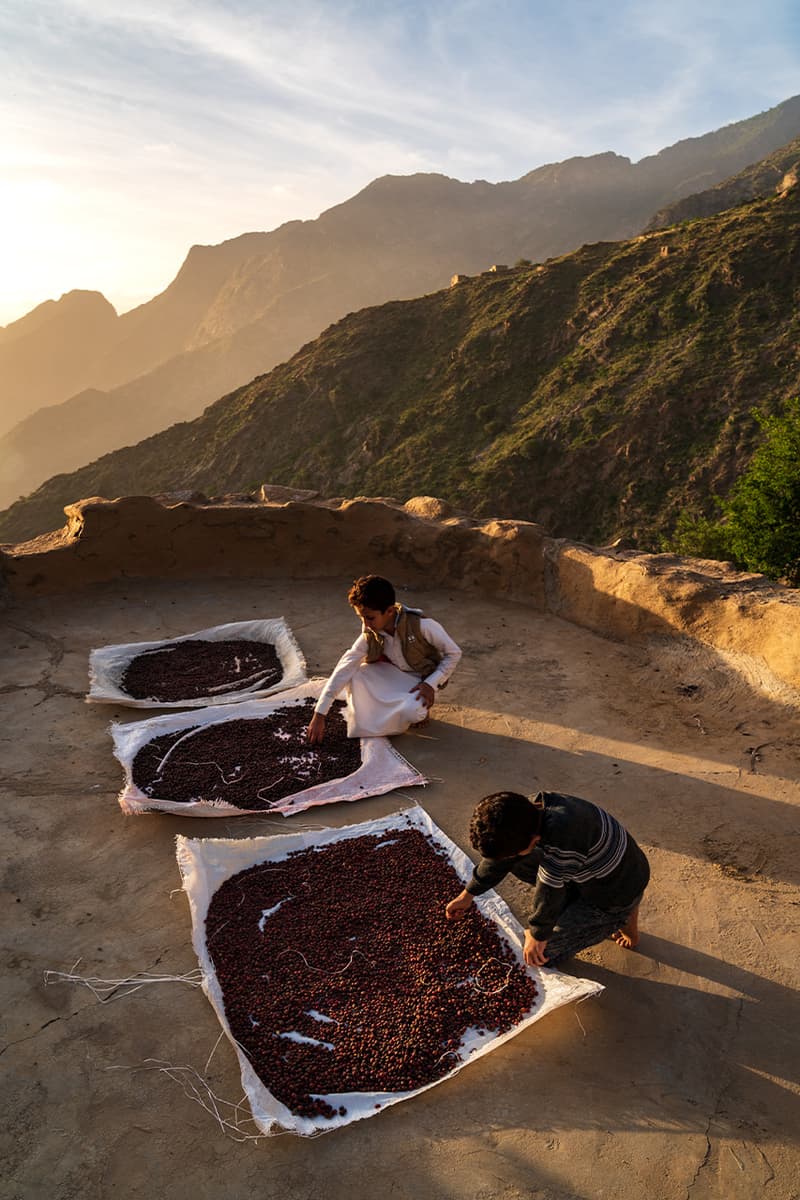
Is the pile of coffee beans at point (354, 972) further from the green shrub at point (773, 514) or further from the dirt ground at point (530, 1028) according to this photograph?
the green shrub at point (773, 514)

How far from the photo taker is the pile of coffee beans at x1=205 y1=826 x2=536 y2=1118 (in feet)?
8.68

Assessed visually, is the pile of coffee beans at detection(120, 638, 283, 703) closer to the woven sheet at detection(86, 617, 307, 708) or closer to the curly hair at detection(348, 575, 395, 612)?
the woven sheet at detection(86, 617, 307, 708)

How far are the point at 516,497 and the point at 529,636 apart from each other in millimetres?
19690

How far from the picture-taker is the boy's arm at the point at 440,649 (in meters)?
4.70

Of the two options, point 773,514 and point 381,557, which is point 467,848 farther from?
point 773,514

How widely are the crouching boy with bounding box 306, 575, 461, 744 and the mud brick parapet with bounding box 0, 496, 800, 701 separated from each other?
212 cm

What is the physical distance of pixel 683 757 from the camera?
15.1ft

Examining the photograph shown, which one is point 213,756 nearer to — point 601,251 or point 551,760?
point 551,760

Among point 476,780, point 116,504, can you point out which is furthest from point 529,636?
point 116,504

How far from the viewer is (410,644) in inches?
187

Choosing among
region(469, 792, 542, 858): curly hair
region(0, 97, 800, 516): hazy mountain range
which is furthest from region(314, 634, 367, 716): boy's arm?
region(0, 97, 800, 516): hazy mountain range

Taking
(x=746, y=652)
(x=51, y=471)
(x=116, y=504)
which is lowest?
(x=51, y=471)

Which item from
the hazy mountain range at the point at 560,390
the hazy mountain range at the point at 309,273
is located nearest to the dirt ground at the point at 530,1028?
the hazy mountain range at the point at 560,390

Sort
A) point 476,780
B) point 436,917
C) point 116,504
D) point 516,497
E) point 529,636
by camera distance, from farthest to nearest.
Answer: point 516,497
point 116,504
point 529,636
point 476,780
point 436,917
